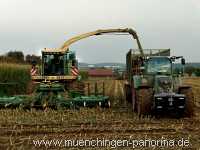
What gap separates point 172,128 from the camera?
1476 cm

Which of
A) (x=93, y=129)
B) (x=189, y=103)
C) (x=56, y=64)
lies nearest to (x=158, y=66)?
(x=189, y=103)

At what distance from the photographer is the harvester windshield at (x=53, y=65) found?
958 inches

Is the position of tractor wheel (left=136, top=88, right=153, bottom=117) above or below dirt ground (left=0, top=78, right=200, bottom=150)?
above

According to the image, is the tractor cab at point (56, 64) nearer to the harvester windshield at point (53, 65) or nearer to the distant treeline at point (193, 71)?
the harvester windshield at point (53, 65)

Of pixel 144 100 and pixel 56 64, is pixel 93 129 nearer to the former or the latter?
pixel 144 100

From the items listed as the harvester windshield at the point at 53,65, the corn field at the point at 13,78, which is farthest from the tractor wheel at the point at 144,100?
the corn field at the point at 13,78

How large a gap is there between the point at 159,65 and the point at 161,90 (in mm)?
1119

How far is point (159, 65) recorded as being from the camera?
18938 millimetres

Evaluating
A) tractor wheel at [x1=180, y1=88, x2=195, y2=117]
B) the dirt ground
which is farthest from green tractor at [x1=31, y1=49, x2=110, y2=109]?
tractor wheel at [x1=180, y1=88, x2=195, y2=117]

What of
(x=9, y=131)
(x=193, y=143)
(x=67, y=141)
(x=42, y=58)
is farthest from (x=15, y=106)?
(x=193, y=143)

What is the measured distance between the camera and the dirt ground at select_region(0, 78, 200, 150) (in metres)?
11.9

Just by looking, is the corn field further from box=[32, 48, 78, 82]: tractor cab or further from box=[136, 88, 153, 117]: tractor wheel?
box=[136, 88, 153, 117]: tractor wheel

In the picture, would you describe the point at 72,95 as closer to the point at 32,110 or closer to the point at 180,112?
the point at 32,110

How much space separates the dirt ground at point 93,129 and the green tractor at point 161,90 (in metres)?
0.39
